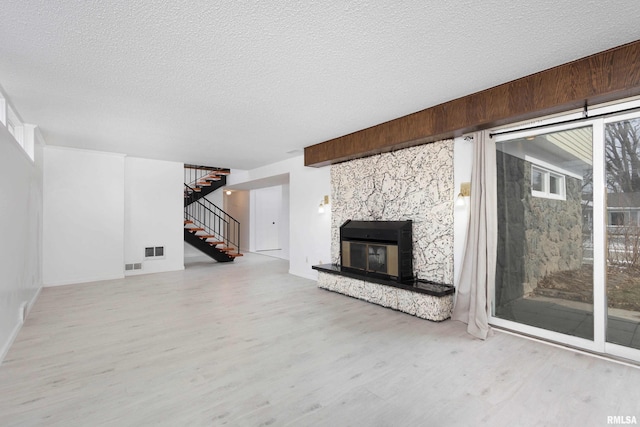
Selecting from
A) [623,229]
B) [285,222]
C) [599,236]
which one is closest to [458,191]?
[599,236]

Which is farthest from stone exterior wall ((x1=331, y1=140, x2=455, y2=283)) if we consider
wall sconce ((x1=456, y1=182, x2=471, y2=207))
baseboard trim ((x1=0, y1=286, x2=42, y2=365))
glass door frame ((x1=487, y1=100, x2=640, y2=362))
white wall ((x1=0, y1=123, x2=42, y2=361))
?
baseboard trim ((x1=0, y1=286, x2=42, y2=365))

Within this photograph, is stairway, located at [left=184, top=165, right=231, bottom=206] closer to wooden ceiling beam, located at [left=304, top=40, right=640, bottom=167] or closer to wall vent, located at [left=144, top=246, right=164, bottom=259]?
wall vent, located at [left=144, top=246, right=164, bottom=259]

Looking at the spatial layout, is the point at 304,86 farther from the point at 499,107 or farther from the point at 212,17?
the point at 499,107

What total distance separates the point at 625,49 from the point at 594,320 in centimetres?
240

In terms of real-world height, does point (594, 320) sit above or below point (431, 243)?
below

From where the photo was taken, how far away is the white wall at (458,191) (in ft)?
12.9

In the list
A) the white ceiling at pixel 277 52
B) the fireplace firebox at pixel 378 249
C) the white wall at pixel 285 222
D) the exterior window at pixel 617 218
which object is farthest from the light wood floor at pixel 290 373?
the white wall at pixel 285 222

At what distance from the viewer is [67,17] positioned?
6.79 ft

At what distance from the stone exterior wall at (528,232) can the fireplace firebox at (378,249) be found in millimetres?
1160

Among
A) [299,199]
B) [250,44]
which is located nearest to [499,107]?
[250,44]

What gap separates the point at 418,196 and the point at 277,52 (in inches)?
113

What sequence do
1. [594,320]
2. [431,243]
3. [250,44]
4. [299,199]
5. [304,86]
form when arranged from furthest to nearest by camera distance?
[299,199] → [431,243] → [304,86] → [594,320] → [250,44]

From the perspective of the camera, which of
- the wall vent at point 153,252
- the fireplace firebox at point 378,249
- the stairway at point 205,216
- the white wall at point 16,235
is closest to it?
the white wall at point 16,235

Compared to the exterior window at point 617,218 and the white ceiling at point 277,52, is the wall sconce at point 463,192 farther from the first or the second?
the exterior window at point 617,218
